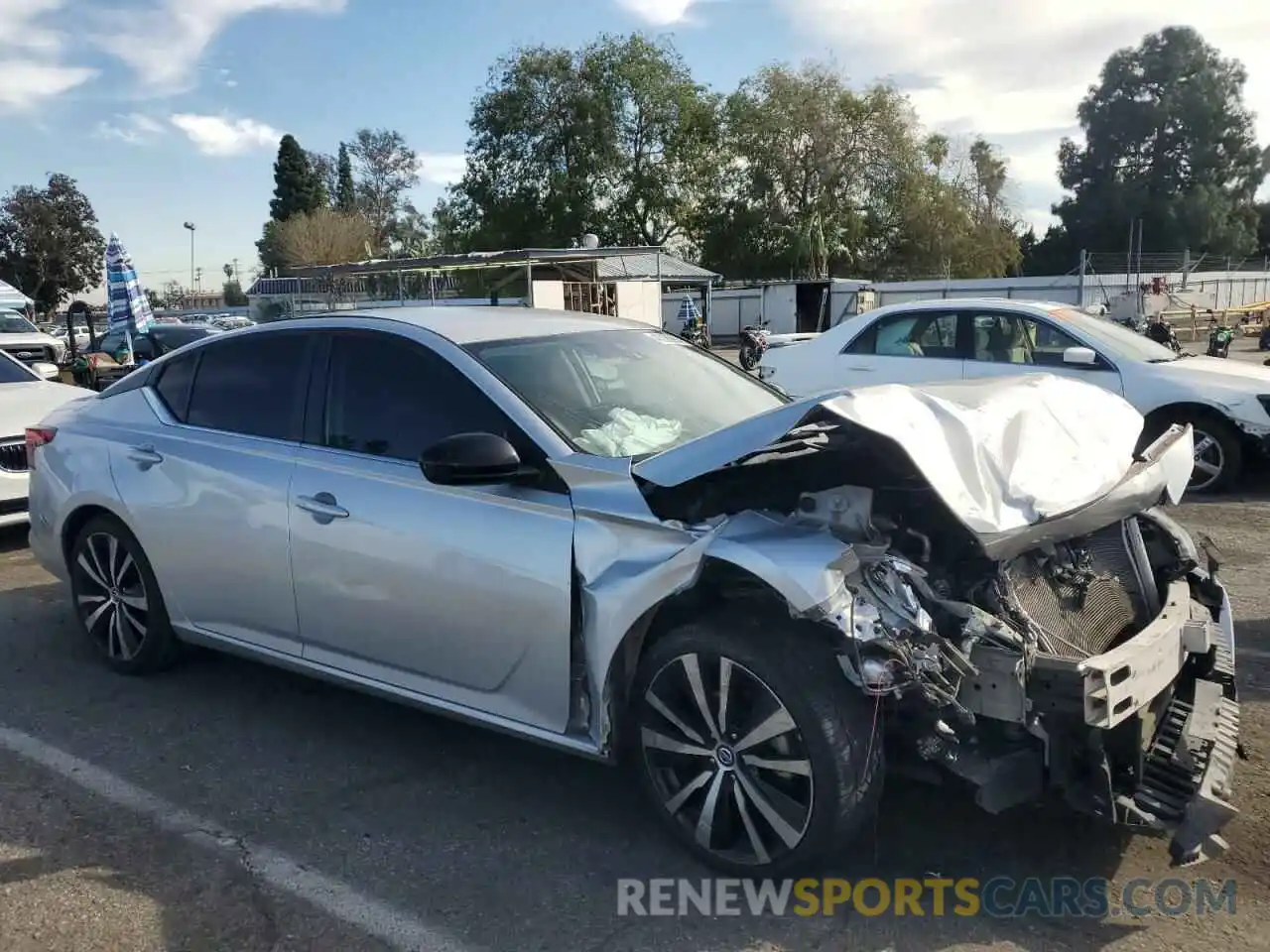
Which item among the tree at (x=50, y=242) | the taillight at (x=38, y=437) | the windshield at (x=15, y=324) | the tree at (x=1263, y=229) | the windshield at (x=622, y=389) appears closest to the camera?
the windshield at (x=622, y=389)

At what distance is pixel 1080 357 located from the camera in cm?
823

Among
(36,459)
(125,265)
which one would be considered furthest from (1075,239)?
(36,459)

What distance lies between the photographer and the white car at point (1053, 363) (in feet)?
26.3

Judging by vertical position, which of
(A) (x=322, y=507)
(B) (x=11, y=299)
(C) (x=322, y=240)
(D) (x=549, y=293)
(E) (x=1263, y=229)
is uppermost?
(C) (x=322, y=240)

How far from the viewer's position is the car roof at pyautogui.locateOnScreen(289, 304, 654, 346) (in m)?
4.12

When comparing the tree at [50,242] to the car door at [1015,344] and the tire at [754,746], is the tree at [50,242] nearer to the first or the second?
the car door at [1015,344]

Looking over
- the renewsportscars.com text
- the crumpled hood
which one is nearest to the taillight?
the crumpled hood

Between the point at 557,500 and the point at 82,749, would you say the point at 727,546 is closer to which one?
the point at 557,500

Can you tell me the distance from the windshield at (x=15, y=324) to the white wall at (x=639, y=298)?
1619cm

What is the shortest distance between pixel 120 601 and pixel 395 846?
2.31m

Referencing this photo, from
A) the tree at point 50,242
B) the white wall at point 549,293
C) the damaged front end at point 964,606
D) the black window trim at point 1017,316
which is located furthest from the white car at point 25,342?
the tree at point 50,242

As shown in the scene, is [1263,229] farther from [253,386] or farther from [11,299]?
[253,386]

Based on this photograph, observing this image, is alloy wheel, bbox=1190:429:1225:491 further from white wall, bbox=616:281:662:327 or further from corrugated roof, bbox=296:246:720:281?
white wall, bbox=616:281:662:327

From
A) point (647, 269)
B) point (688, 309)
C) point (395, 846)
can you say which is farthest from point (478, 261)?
point (395, 846)
